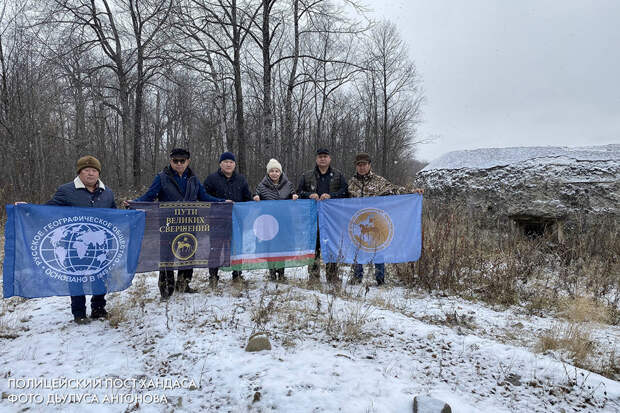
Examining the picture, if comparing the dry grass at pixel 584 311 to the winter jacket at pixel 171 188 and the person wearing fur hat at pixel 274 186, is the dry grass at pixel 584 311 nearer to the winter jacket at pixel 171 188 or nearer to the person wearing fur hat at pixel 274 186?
the person wearing fur hat at pixel 274 186

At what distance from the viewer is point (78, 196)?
3.75m

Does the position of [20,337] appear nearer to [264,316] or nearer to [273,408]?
[264,316]

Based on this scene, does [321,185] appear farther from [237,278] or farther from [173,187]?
[173,187]

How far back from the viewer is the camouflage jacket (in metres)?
5.21

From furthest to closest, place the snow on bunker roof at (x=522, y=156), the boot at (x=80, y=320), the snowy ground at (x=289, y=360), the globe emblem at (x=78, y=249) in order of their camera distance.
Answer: the snow on bunker roof at (x=522, y=156), the boot at (x=80, y=320), the globe emblem at (x=78, y=249), the snowy ground at (x=289, y=360)

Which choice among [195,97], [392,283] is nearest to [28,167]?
[195,97]

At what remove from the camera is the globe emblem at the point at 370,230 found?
16.6 ft

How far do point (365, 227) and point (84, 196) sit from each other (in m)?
3.76

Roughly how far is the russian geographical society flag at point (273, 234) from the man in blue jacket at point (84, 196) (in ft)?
5.49

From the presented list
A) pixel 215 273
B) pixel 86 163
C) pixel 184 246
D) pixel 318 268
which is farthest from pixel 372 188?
pixel 86 163

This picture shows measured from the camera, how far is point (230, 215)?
481 cm

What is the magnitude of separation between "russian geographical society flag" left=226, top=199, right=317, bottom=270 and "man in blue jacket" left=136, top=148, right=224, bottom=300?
0.69 meters

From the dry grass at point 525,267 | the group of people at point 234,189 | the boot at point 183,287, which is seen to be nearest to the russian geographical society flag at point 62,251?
the group of people at point 234,189

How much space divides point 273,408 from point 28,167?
13.1 metres
